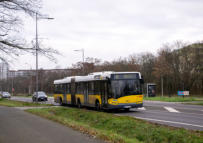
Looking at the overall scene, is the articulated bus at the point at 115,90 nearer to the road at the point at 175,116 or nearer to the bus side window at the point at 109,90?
the bus side window at the point at 109,90

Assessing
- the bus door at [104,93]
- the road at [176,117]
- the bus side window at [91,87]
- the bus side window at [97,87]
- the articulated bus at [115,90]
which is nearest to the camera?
the road at [176,117]

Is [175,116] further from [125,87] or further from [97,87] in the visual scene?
[97,87]

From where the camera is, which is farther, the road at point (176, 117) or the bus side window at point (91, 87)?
the bus side window at point (91, 87)

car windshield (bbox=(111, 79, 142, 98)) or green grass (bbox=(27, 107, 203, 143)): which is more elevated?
car windshield (bbox=(111, 79, 142, 98))

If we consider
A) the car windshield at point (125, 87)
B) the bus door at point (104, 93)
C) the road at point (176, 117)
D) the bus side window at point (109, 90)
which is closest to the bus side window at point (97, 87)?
the bus door at point (104, 93)

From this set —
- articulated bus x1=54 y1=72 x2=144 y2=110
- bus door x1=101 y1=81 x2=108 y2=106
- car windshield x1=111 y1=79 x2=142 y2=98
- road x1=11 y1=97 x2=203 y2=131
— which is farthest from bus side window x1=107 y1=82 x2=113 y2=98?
road x1=11 y1=97 x2=203 y2=131

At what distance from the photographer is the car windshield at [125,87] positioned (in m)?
20.2

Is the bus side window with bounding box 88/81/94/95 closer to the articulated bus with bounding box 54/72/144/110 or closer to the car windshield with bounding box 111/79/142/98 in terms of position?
the articulated bus with bounding box 54/72/144/110

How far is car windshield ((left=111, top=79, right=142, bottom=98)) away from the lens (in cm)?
2017

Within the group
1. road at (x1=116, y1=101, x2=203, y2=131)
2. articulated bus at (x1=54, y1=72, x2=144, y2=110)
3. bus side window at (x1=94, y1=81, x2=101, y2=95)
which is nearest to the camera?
road at (x1=116, y1=101, x2=203, y2=131)

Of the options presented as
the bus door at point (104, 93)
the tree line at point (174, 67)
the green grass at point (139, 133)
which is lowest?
the green grass at point (139, 133)

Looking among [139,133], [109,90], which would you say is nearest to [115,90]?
[109,90]

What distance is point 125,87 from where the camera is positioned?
67.1ft

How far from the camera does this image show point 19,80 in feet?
349
